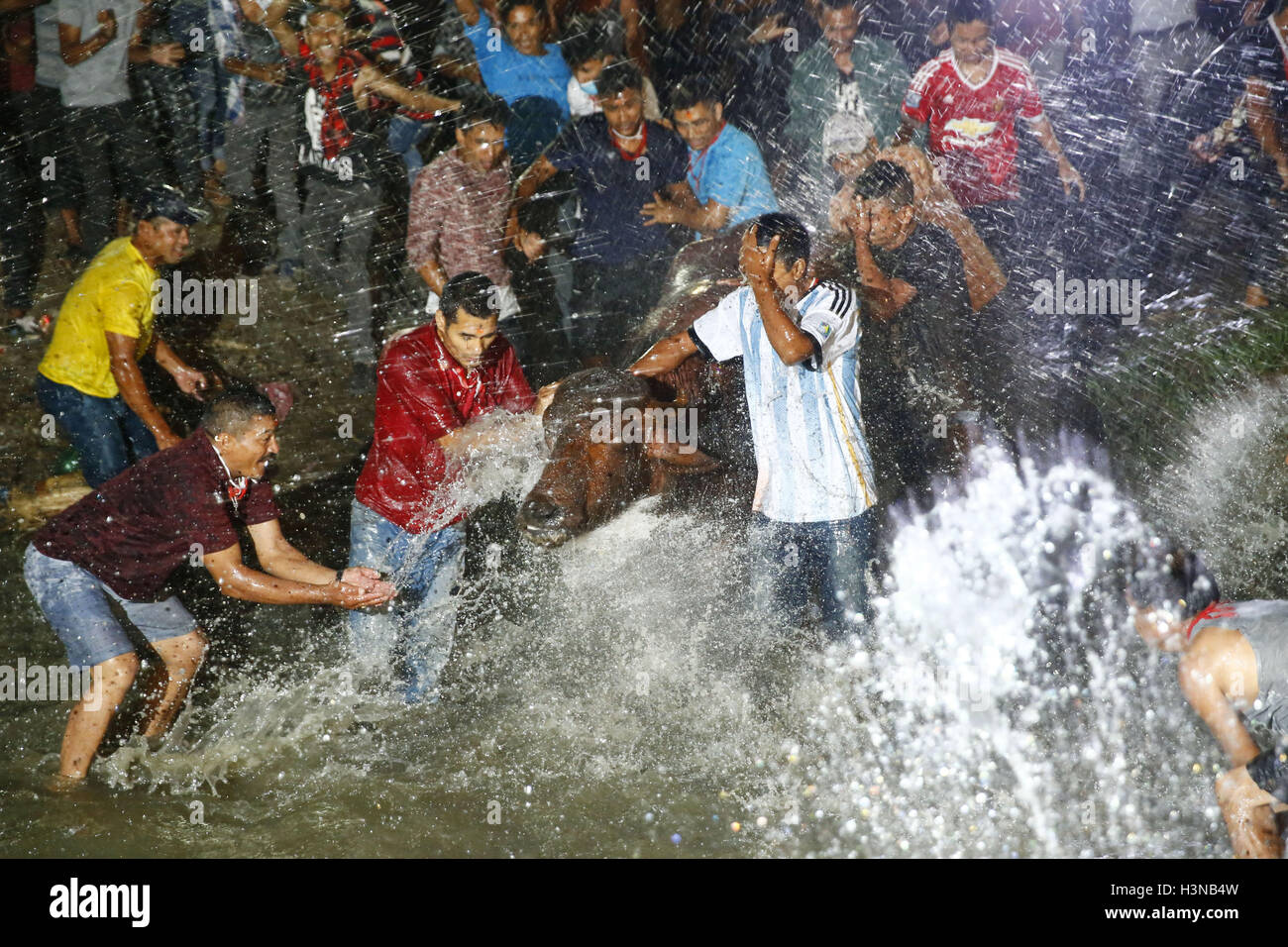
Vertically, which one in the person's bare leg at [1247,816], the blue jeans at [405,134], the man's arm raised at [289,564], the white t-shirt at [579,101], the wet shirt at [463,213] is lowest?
the person's bare leg at [1247,816]

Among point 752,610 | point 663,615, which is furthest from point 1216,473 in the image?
point 663,615

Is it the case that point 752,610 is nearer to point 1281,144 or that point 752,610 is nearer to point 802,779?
point 802,779

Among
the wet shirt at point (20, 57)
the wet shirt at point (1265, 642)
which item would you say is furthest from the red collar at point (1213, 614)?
the wet shirt at point (20, 57)

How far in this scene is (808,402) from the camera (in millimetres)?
3834

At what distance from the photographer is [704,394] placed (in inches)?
151

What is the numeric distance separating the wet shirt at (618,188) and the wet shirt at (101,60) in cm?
169

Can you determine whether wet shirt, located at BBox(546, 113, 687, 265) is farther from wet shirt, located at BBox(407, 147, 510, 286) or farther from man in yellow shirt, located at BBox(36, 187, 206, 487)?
man in yellow shirt, located at BBox(36, 187, 206, 487)

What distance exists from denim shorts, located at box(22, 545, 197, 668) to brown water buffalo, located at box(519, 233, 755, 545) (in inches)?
59.1

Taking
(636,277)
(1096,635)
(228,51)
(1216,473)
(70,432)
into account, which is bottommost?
(1096,635)

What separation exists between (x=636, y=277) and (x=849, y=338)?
2.82ft

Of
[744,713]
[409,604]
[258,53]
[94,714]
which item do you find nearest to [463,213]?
[258,53]

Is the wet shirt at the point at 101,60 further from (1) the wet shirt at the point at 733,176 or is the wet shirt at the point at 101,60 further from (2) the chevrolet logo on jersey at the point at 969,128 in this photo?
(2) the chevrolet logo on jersey at the point at 969,128

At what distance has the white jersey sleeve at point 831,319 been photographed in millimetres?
3777

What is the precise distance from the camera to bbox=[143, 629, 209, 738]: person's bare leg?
12.7ft
